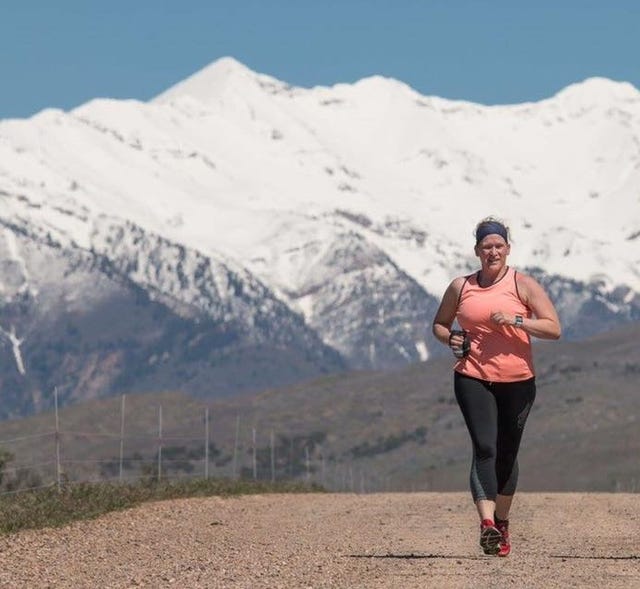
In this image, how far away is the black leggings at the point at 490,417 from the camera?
52.3ft

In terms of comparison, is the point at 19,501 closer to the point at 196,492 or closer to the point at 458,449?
the point at 196,492

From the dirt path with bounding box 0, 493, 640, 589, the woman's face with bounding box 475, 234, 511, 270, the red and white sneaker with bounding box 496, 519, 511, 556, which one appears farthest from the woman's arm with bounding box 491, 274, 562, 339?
the dirt path with bounding box 0, 493, 640, 589

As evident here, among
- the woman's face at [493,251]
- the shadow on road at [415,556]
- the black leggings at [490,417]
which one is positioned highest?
the woman's face at [493,251]

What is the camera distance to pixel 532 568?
15742mm

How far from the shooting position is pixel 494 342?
626 inches

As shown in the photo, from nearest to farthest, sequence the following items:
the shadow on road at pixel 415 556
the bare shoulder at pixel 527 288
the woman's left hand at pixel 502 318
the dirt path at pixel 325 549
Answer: the dirt path at pixel 325 549 → the woman's left hand at pixel 502 318 → the bare shoulder at pixel 527 288 → the shadow on road at pixel 415 556

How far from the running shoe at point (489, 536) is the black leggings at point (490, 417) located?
0.68ft

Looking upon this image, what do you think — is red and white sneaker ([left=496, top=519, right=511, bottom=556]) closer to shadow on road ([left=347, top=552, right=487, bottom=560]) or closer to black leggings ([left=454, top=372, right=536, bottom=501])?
black leggings ([left=454, top=372, right=536, bottom=501])

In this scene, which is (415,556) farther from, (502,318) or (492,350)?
(502,318)

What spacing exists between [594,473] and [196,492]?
106 metres

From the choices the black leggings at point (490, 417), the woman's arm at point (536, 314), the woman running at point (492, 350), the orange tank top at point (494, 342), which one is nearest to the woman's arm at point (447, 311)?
the woman running at point (492, 350)

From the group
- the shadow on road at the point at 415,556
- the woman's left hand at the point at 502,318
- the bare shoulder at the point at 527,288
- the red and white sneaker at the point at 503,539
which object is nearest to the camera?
the woman's left hand at the point at 502,318

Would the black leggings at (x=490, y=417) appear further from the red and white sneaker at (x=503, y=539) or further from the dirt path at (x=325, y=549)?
the dirt path at (x=325, y=549)

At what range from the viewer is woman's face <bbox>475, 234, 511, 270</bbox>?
632 inches
